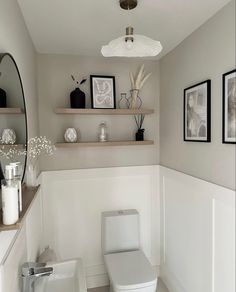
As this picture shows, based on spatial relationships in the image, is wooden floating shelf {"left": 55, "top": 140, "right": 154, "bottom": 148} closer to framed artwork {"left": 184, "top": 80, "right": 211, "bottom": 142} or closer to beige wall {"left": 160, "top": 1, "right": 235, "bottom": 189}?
beige wall {"left": 160, "top": 1, "right": 235, "bottom": 189}

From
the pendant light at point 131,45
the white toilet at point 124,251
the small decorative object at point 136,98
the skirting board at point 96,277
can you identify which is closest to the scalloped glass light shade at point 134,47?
the pendant light at point 131,45

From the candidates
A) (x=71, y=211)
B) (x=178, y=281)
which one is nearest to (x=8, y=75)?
(x=71, y=211)

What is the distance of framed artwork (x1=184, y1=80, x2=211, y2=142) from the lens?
1709mm

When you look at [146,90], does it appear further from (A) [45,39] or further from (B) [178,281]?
(B) [178,281]

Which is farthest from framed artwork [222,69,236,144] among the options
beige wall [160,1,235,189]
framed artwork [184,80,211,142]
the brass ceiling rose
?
the brass ceiling rose

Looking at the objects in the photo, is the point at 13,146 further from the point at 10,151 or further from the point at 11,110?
the point at 11,110

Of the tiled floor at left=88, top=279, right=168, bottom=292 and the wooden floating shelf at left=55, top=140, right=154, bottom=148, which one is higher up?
the wooden floating shelf at left=55, top=140, right=154, bottom=148

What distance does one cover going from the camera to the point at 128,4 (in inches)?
57.2

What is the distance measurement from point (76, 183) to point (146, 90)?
4.16ft

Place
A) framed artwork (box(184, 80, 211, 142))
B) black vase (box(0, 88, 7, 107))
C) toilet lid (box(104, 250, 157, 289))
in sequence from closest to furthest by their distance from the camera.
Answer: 1. black vase (box(0, 88, 7, 107))
2. framed artwork (box(184, 80, 211, 142))
3. toilet lid (box(104, 250, 157, 289))

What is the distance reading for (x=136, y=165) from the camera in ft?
8.45

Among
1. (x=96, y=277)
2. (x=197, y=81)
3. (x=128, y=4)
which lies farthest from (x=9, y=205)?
(x=96, y=277)

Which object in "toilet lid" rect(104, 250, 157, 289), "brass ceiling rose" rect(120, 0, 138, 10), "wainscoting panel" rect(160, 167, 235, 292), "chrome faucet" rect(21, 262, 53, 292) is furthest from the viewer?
"toilet lid" rect(104, 250, 157, 289)

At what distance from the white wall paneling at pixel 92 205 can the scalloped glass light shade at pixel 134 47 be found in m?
1.38
